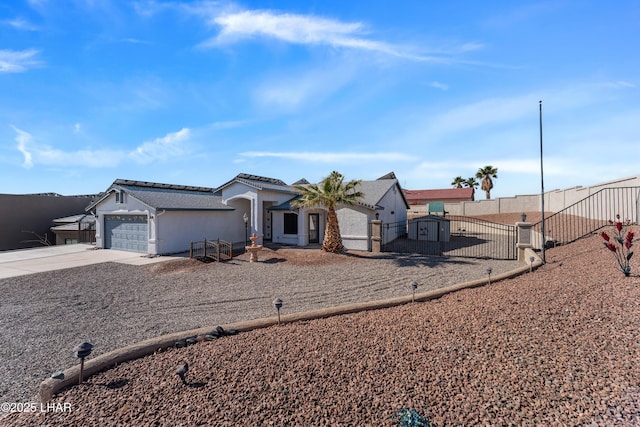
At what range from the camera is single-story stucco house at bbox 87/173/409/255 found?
59.2 feet

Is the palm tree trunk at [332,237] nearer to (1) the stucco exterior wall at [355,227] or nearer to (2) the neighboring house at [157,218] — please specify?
(1) the stucco exterior wall at [355,227]

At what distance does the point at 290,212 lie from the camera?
2053 cm

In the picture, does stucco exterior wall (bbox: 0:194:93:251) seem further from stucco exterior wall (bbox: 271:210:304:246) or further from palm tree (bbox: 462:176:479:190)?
palm tree (bbox: 462:176:479:190)

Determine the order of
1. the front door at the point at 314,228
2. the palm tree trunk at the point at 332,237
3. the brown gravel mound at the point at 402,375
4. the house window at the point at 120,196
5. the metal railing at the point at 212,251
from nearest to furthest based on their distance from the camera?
the brown gravel mound at the point at 402,375, the metal railing at the point at 212,251, the palm tree trunk at the point at 332,237, the house window at the point at 120,196, the front door at the point at 314,228

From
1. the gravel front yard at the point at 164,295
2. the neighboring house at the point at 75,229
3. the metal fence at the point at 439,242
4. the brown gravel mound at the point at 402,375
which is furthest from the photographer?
the neighboring house at the point at 75,229

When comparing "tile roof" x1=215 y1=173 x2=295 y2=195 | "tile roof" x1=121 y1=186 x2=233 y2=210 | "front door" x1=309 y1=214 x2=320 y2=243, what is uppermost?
"tile roof" x1=215 y1=173 x2=295 y2=195

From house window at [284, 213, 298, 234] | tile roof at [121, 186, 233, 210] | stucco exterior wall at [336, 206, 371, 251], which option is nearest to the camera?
stucco exterior wall at [336, 206, 371, 251]

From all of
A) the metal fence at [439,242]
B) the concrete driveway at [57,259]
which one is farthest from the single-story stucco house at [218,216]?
the metal fence at [439,242]

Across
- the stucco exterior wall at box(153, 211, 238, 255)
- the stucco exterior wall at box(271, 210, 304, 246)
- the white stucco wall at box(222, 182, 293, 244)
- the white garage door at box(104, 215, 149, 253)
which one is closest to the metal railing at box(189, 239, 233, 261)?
the stucco exterior wall at box(153, 211, 238, 255)

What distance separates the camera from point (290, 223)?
68.5ft

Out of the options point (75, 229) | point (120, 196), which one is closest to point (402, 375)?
point (120, 196)

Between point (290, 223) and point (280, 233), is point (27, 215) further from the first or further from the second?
point (290, 223)

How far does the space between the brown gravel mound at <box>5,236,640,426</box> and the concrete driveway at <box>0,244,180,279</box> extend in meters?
12.9

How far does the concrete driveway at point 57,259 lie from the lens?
13898 mm
